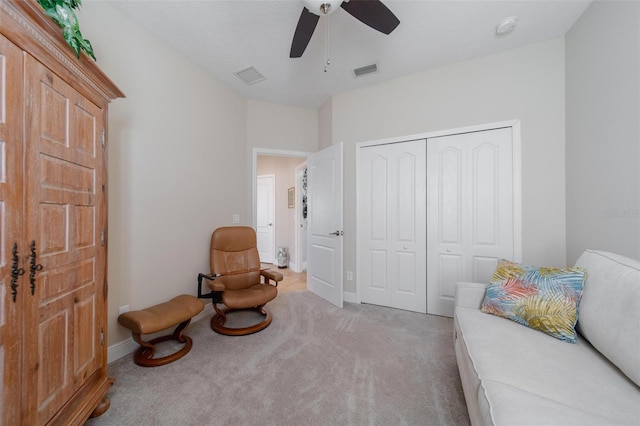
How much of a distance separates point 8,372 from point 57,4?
1.45 m

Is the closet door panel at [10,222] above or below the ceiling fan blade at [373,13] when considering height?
below

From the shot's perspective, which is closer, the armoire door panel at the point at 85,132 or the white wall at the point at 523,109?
the armoire door panel at the point at 85,132

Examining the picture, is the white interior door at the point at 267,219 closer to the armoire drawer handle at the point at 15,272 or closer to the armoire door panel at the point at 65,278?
the armoire door panel at the point at 65,278

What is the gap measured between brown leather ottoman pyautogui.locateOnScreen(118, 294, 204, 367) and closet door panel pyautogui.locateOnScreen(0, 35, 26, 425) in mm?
846

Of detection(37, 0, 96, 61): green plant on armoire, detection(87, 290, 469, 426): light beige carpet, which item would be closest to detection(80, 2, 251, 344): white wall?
detection(87, 290, 469, 426): light beige carpet

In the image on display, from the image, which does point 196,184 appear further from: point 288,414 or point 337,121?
point 288,414

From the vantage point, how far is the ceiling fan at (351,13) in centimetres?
148

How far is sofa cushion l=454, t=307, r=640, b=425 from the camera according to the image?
812 millimetres

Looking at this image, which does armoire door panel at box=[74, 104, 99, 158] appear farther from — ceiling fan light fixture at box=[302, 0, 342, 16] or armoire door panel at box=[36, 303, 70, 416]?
ceiling fan light fixture at box=[302, 0, 342, 16]

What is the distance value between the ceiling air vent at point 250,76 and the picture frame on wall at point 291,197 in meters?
2.36

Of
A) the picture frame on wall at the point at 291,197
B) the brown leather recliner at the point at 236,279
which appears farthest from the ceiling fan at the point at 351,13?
the picture frame on wall at the point at 291,197

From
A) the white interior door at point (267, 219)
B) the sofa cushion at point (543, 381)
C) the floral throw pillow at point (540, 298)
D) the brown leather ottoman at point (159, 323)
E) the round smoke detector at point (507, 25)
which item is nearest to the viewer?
the sofa cushion at point (543, 381)

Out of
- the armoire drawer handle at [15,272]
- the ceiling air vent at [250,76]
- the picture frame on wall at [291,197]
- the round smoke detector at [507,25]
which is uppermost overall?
the ceiling air vent at [250,76]

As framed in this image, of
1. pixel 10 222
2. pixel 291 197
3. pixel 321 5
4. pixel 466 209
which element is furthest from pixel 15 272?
pixel 291 197
